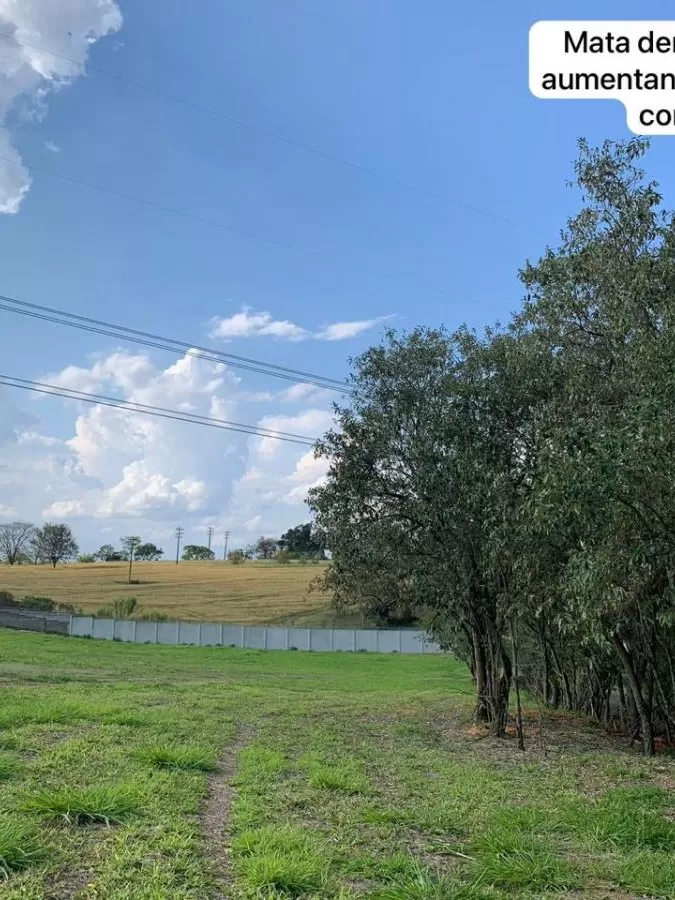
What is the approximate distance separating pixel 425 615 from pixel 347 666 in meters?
18.9

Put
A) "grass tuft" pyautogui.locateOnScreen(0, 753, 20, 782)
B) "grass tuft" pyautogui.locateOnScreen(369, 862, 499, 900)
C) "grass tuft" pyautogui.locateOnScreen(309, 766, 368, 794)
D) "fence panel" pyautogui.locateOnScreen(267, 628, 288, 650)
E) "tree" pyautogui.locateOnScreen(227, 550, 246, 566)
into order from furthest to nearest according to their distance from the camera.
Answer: "tree" pyautogui.locateOnScreen(227, 550, 246, 566), "fence panel" pyautogui.locateOnScreen(267, 628, 288, 650), "grass tuft" pyautogui.locateOnScreen(309, 766, 368, 794), "grass tuft" pyautogui.locateOnScreen(0, 753, 20, 782), "grass tuft" pyautogui.locateOnScreen(369, 862, 499, 900)

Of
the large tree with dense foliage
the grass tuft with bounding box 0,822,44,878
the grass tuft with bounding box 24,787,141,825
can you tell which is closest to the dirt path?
the grass tuft with bounding box 24,787,141,825

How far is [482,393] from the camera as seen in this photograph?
435 inches

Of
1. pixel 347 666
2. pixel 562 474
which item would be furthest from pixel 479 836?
pixel 347 666

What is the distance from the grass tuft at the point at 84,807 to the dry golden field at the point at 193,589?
45.6 meters

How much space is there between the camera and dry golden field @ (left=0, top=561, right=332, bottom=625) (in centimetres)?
6247

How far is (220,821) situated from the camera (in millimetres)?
5488

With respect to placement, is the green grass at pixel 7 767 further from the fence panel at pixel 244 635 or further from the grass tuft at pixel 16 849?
the fence panel at pixel 244 635

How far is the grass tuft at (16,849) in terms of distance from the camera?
13.6ft

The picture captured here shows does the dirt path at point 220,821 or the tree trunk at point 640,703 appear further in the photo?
the tree trunk at point 640,703

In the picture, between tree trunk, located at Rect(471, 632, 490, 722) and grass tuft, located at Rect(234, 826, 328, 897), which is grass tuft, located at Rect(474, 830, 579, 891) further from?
tree trunk, located at Rect(471, 632, 490, 722)

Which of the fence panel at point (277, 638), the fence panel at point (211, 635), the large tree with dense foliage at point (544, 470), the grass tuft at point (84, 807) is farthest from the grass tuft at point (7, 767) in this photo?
the fence panel at point (277, 638)

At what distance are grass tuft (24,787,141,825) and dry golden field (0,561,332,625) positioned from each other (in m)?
45.6

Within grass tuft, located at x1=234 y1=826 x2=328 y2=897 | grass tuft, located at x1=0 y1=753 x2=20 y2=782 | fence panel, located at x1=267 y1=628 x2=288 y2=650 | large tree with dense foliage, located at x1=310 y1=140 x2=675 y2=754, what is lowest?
fence panel, located at x1=267 y1=628 x2=288 y2=650
